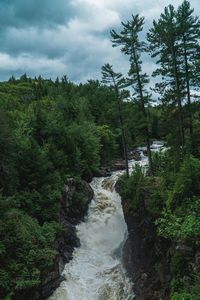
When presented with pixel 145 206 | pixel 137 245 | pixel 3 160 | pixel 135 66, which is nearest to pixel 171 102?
pixel 135 66

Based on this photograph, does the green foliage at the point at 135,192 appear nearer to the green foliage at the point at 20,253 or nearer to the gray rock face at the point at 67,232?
the gray rock face at the point at 67,232

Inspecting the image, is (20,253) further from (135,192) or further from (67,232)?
(135,192)

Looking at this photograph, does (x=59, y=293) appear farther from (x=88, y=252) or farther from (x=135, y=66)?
(x=135, y=66)

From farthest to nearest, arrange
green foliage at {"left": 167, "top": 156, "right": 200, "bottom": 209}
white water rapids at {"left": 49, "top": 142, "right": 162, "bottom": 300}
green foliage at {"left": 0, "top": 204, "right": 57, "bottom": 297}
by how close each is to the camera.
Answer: white water rapids at {"left": 49, "top": 142, "right": 162, "bottom": 300}, green foliage at {"left": 0, "top": 204, "right": 57, "bottom": 297}, green foliage at {"left": 167, "top": 156, "right": 200, "bottom": 209}

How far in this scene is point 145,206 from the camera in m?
11.5

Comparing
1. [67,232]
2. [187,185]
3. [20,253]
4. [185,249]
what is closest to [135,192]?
[67,232]

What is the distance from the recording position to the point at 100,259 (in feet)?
40.2

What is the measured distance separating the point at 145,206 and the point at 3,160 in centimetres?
987

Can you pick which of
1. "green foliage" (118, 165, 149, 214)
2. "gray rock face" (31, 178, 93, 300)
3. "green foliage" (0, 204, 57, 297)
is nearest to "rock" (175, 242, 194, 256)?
"green foliage" (118, 165, 149, 214)

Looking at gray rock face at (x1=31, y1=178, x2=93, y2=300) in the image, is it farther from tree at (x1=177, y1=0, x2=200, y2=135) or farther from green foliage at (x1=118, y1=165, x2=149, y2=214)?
tree at (x1=177, y1=0, x2=200, y2=135)

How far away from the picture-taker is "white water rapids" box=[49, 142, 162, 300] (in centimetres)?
949

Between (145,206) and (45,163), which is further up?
(45,163)

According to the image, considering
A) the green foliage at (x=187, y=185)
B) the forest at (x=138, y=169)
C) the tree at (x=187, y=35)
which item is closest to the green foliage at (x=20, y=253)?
the forest at (x=138, y=169)

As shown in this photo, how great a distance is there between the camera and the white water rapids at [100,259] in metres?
9.49
